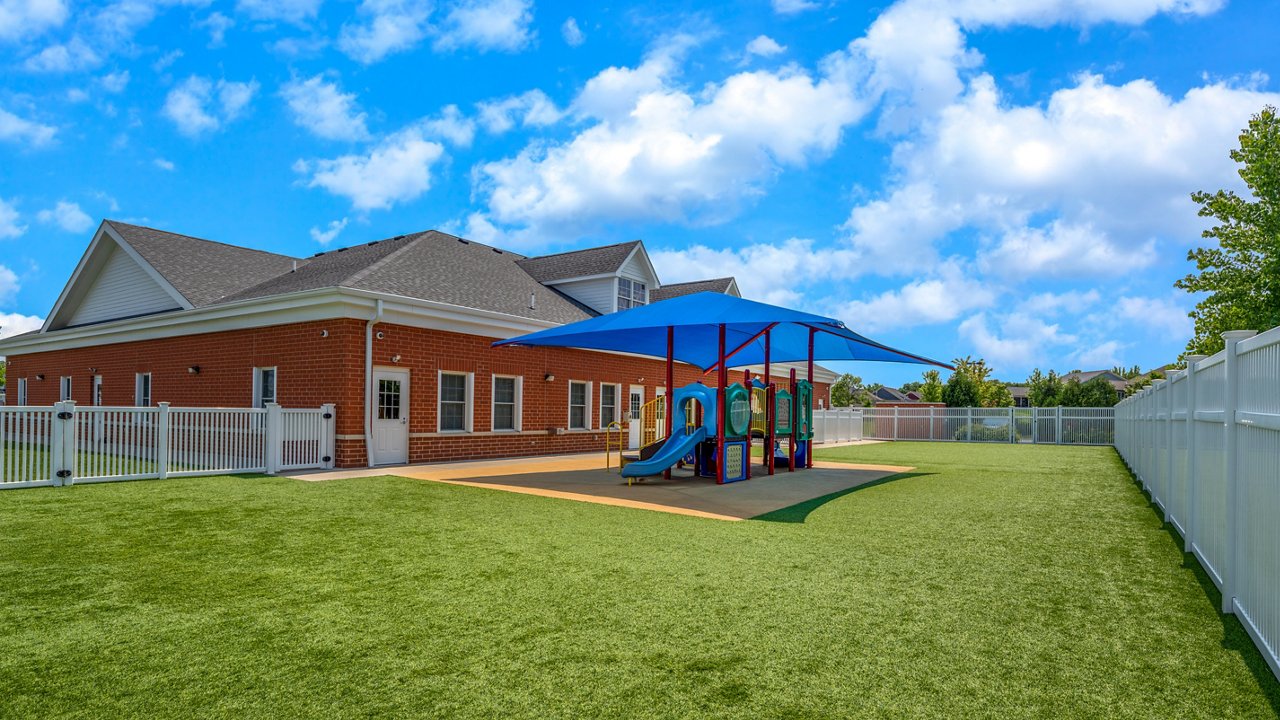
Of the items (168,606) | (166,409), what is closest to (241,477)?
(166,409)

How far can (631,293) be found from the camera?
23.0 metres

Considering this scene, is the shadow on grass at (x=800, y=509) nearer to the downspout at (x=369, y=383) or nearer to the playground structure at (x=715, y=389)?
the playground structure at (x=715, y=389)

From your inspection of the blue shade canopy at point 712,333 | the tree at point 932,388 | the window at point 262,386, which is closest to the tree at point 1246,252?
the blue shade canopy at point 712,333

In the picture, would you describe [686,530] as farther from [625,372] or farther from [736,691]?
[625,372]

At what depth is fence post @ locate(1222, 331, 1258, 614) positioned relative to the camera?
181 inches

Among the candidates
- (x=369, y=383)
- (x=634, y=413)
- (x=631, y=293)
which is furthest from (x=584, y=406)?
(x=369, y=383)

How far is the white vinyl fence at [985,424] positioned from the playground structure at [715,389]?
11875mm

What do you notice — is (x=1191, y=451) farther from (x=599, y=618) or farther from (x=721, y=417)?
(x=721, y=417)

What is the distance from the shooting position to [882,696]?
3.35m

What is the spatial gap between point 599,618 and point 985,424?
31.2 meters

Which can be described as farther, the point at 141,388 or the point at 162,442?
the point at 141,388

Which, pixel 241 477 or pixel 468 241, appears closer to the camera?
pixel 241 477

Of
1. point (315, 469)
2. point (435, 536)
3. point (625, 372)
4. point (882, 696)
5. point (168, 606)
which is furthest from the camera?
point (625, 372)

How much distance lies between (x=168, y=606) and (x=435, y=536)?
8.43 ft
